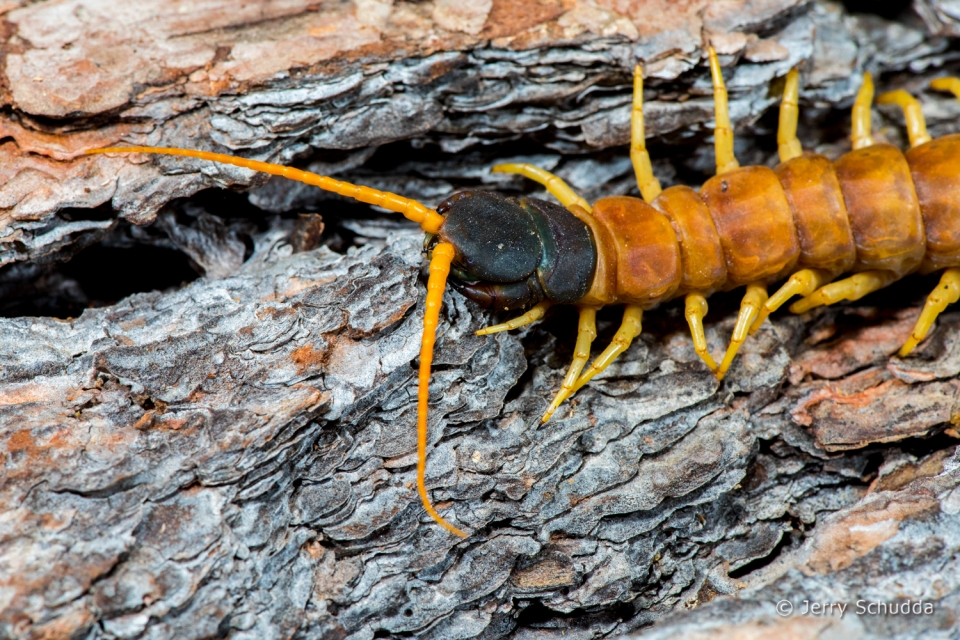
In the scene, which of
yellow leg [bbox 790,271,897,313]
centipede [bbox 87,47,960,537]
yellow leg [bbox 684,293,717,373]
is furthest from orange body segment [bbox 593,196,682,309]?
yellow leg [bbox 790,271,897,313]

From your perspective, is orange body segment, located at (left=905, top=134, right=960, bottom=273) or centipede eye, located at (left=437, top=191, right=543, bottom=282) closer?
centipede eye, located at (left=437, top=191, right=543, bottom=282)

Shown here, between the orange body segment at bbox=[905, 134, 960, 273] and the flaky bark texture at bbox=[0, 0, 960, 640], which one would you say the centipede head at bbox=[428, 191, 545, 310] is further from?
the orange body segment at bbox=[905, 134, 960, 273]

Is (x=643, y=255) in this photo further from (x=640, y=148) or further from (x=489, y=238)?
(x=489, y=238)

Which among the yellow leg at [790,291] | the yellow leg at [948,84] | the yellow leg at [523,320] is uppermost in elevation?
the yellow leg at [948,84]

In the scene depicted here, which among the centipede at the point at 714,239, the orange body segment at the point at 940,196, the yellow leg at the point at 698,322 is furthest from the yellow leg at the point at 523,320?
the orange body segment at the point at 940,196

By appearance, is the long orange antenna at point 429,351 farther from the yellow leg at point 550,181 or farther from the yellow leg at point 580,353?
the yellow leg at point 550,181

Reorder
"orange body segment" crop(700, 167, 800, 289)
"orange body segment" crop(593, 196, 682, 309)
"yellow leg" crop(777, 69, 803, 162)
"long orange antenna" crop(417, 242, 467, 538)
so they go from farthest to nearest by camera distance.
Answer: "yellow leg" crop(777, 69, 803, 162) → "orange body segment" crop(700, 167, 800, 289) → "orange body segment" crop(593, 196, 682, 309) → "long orange antenna" crop(417, 242, 467, 538)

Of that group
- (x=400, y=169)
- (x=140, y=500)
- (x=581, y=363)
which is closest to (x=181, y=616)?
(x=140, y=500)
